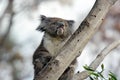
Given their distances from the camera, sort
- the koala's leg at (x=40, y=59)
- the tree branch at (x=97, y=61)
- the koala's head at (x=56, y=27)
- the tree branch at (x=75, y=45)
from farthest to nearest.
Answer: the koala's head at (x=56, y=27) < the koala's leg at (x=40, y=59) < the tree branch at (x=97, y=61) < the tree branch at (x=75, y=45)

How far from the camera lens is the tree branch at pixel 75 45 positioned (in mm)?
2625

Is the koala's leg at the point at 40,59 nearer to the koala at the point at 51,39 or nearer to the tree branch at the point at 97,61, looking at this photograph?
the koala at the point at 51,39

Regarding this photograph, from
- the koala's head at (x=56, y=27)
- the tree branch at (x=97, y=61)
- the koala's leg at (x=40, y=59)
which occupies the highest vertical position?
the koala's head at (x=56, y=27)

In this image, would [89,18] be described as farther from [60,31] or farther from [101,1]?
[60,31]

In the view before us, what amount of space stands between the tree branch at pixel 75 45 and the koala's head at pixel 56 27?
5.74ft

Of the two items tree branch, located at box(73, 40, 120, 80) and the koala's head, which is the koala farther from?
tree branch, located at box(73, 40, 120, 80)

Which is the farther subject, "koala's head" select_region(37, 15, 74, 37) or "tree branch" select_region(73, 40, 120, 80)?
"koala's head" select_region(37, 15, 74, 37)

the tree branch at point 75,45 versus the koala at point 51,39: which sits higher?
the koala at point 51,39

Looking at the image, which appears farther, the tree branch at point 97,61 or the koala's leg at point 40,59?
the koala's leg at point 40,59

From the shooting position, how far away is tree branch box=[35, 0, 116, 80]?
262 cm

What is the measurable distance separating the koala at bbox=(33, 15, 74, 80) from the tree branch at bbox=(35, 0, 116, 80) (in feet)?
4.82

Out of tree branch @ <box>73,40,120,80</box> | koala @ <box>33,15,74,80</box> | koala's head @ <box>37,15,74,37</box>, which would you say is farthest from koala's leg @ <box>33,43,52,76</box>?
tree branch @ <box>73,40,120,80</box>

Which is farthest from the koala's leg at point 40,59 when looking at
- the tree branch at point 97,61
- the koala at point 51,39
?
the tree branch at point 97,61

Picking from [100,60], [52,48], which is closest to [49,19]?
[52,48]
